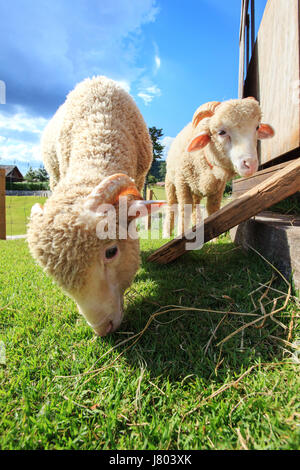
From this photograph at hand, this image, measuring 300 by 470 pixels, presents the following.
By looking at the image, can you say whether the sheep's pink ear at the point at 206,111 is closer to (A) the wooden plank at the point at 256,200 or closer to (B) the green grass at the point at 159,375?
(A) the wooden plank at the point at 256,200

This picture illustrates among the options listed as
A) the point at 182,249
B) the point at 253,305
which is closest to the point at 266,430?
the point at 253,305

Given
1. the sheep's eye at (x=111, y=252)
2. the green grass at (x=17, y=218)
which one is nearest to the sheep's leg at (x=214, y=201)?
the sheep's eye at (x=111, y=252)

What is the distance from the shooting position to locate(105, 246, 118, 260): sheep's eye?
1.60 meters

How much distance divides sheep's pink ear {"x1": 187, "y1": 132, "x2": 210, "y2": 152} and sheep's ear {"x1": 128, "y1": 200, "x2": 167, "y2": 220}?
1733mm

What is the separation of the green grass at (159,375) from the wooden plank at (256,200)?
47 cm

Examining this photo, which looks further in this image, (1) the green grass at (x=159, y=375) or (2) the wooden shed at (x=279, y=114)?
(2) the wooden shed at (x=279, y=114)

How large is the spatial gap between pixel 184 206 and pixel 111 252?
2701mm

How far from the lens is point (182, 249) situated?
8.16 feet

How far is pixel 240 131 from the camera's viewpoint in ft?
9.39

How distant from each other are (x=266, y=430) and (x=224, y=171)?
3.00m

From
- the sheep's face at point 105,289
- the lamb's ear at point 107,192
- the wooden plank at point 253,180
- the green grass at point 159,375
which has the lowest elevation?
the green grass at point 159,375

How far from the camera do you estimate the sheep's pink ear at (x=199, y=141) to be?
124 inches

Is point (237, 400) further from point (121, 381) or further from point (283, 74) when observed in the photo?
point (283, 74)

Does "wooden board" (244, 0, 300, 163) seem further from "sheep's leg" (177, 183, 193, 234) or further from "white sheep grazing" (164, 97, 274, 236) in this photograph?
"sheep's leg" (177, 183, 193, 234)
